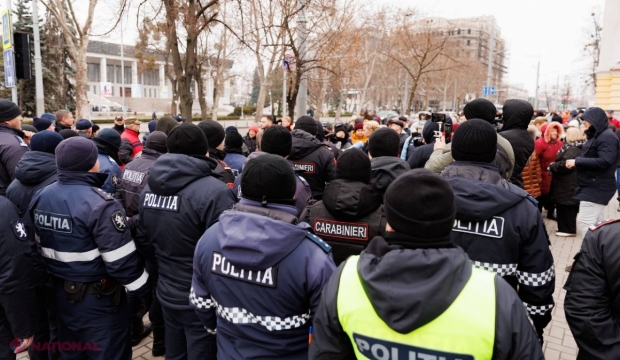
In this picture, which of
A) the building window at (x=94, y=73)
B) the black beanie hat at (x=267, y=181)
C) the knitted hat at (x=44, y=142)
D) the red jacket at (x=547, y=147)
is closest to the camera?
the black beanie hat at (x=267, y=181)

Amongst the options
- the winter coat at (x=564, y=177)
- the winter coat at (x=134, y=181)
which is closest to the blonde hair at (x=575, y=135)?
the winter coat at (x=564, y=177)

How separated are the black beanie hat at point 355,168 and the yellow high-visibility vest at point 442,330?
183 cm

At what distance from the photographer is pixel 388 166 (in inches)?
155

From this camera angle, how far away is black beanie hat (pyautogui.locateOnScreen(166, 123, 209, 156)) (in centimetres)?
367

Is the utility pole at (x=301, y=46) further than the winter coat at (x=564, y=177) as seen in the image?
Yes

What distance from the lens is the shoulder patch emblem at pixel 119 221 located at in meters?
3.32

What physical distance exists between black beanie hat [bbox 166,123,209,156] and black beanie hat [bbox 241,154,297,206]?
1.30 metres

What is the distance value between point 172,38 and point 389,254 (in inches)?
338

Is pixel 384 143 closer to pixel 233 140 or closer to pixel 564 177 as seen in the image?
pixel 233 140

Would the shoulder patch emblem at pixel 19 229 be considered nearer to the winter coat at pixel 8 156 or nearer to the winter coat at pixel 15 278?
the winter coat at pixel 15 278

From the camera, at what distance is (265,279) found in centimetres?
229

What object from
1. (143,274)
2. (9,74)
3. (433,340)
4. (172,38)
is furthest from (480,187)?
(9,74)

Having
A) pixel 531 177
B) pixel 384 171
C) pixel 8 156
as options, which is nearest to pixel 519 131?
pixel 531 177

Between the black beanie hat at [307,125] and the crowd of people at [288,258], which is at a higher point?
the black beanie hat at [307,125]
